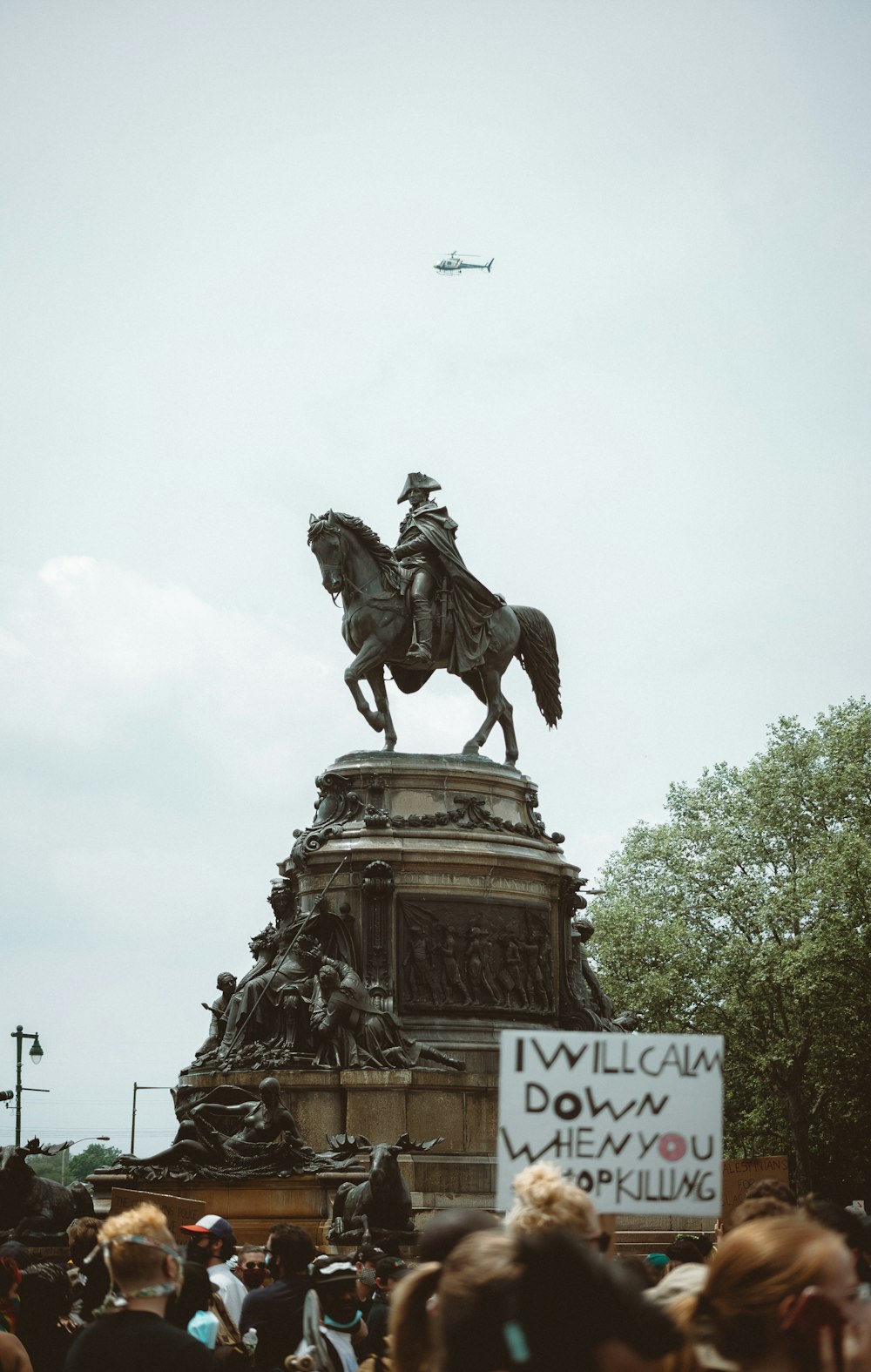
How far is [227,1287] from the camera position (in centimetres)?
1060

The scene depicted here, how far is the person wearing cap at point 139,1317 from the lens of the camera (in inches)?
234

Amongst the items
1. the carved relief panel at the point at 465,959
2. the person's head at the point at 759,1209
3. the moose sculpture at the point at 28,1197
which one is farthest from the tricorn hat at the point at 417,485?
the person's head at the point at 759,1209

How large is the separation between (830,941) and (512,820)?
1910 centimetres

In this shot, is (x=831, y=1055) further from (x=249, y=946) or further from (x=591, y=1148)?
(x=591, y=1148)

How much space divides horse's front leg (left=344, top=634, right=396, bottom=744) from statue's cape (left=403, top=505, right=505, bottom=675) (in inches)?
52.5

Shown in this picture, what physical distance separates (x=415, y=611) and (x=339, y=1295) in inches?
909

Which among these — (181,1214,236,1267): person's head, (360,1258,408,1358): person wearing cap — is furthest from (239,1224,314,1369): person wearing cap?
(181,1214,236,1267): person's head

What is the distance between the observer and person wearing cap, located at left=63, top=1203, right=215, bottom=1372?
5.95 metres

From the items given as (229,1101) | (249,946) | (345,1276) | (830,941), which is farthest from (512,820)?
(345,1276)

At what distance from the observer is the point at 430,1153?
2667 centimetres

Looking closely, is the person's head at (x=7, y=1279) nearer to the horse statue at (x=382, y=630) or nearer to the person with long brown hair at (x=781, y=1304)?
the person with long brown hair at (x=781, y=1304)

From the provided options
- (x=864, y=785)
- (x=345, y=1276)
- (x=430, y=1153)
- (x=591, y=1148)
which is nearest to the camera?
(x=591, y=1148)

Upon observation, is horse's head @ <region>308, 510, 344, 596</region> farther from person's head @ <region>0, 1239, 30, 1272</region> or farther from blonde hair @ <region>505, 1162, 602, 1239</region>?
blonde hair @ <region>505, 1162, 602, 1239</region>

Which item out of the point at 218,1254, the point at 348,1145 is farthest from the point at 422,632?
the point at 218,1254
